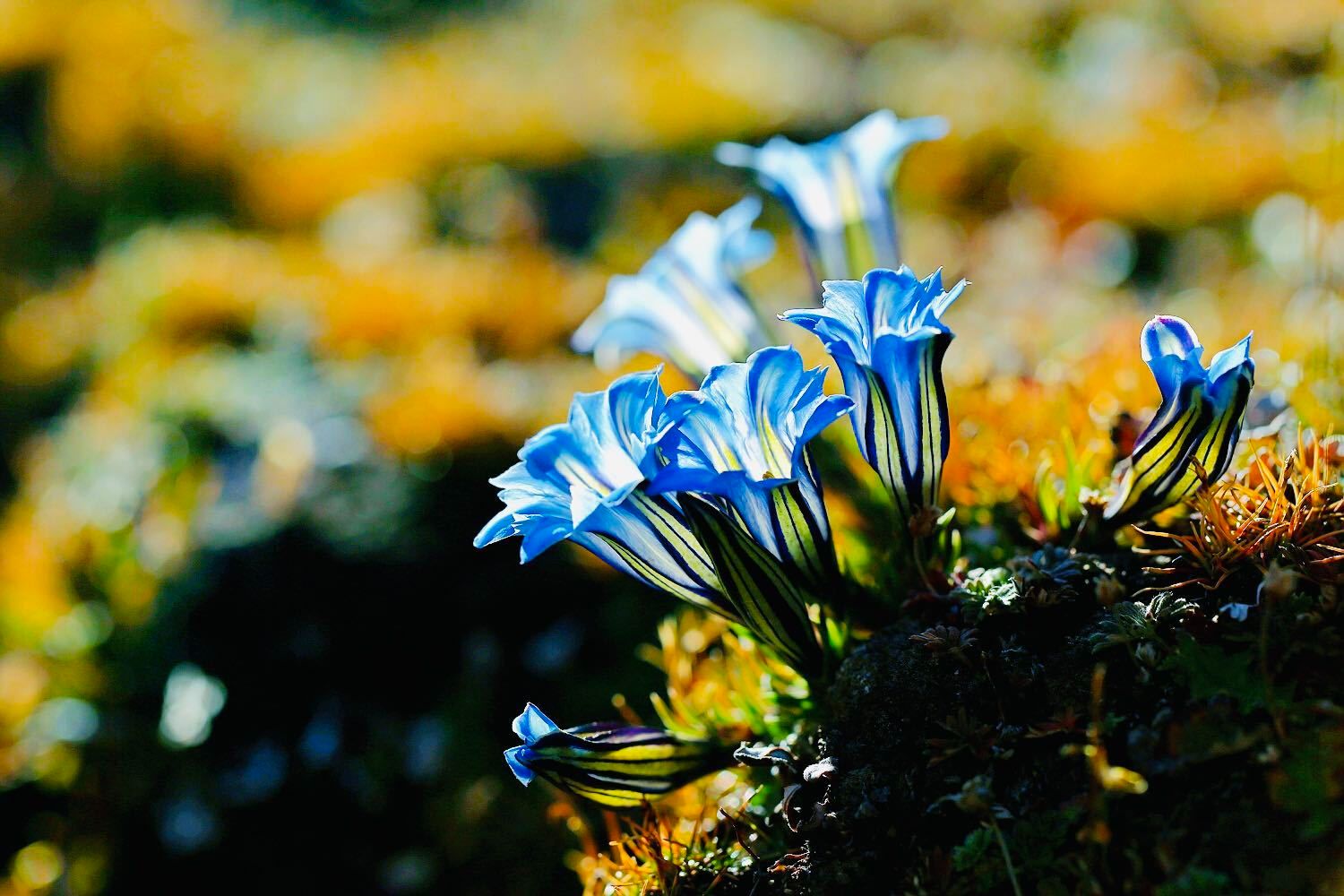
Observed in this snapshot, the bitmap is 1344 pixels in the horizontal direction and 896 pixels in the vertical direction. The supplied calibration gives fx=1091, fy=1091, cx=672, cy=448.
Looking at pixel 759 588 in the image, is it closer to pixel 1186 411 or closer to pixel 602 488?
pixel 602 488

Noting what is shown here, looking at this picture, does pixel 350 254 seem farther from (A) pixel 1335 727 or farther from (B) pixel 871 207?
(A) pixel 1335 727

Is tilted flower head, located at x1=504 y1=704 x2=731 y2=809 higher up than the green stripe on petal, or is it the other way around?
the green stripe on petal

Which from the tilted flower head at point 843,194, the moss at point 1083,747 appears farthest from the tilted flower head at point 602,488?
the tilted flower head at point 843,194

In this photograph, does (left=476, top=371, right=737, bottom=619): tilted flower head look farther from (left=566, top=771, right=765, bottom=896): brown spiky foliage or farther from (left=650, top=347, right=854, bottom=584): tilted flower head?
(left=566, top=771, right=765, bottom=896): brown spiky foliage

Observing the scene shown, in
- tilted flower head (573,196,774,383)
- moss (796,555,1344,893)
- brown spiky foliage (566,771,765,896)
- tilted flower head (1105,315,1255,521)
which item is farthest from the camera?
tilted flower head (573,196,774,383)

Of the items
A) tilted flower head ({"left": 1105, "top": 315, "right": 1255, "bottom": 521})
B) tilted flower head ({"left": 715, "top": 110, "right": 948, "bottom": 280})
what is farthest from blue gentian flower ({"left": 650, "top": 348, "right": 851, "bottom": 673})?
tilted flower head ({"left": 715, "top": 110, "right": 948, "bottom": 280})

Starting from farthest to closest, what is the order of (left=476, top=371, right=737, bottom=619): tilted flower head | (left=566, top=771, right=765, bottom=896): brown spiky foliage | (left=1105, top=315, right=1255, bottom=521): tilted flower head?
1. (left=566, top=771, right=765, bottom=896): brown spiky foliage
2. (left=1105, top=315, right=1255, bottom=521): tilted flower head
3. (left=476, top=371, right=737, bottom=619): tilted flower head

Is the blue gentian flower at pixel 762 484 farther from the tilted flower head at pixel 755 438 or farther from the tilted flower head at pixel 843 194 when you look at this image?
the tilted flower head at pixel 843 194

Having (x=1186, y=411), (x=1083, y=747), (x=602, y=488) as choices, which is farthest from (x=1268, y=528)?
(x=602, y=488)
